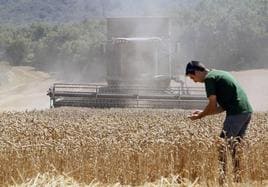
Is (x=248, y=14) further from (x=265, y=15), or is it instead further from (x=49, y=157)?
(x=49, y=157)

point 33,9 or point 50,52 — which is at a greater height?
point 33,9

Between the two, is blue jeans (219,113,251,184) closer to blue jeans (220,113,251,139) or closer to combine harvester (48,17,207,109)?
blue jeans (220,113,251,139)

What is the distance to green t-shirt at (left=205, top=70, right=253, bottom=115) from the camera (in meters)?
9.07

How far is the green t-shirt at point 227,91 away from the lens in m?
9.07

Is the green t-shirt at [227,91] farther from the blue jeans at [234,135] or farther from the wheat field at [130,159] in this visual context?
the wheat field at [130,159]

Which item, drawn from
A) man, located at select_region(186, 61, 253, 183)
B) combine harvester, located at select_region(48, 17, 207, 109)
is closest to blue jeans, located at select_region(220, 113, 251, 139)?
man, located at select_region(186, 61, 253, 183)

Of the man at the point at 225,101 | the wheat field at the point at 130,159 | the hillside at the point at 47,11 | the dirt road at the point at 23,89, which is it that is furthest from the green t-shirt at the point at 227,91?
the hillside at the point at 47,11

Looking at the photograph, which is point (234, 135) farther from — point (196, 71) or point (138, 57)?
point (138, 57)

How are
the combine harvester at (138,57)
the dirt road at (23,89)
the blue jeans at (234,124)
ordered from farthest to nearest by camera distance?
the dirt road at (23,89) < the combine harvester at (138,57) < the blue jeans at (234,124)

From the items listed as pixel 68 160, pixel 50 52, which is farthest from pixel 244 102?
pixel 50 52

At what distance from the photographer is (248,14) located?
165 feet

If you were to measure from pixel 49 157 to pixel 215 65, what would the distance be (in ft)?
134

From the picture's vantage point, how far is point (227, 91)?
917 centimetres

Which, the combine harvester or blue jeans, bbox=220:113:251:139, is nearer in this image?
blue jeans, bbox=220:113:251:139
